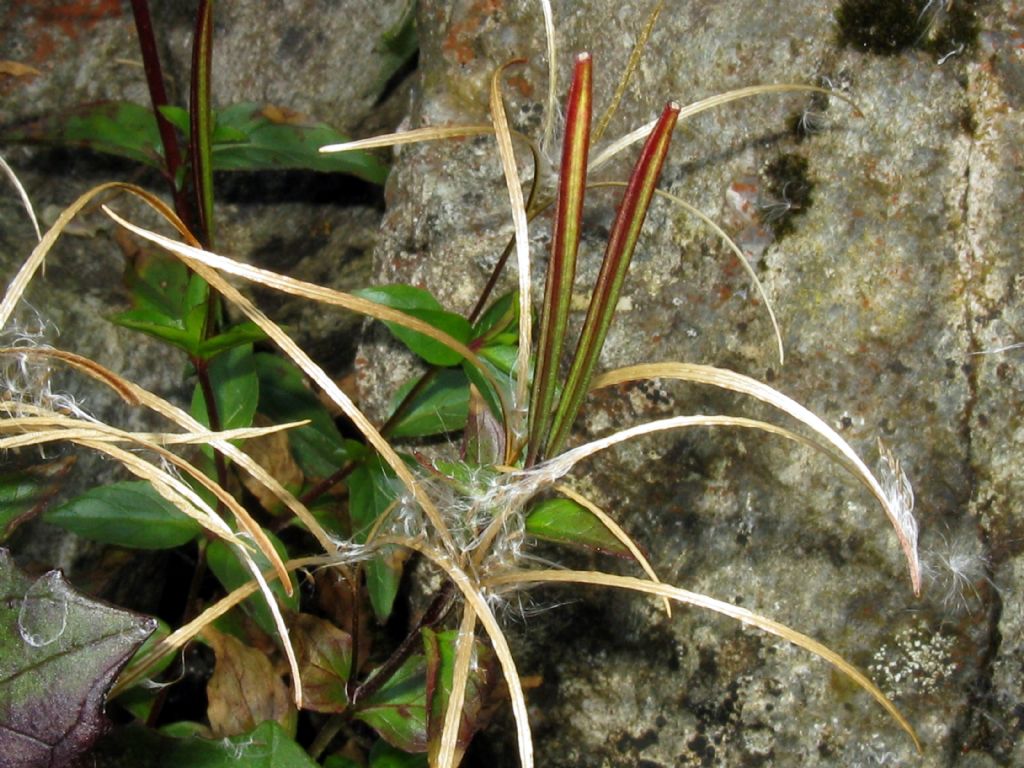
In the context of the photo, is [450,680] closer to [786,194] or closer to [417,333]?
[417,333]

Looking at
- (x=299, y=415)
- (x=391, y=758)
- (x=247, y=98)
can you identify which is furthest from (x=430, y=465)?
(x=247, y=98)

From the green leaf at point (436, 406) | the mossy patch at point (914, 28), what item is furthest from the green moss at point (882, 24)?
the green leaf at point (436, 406)

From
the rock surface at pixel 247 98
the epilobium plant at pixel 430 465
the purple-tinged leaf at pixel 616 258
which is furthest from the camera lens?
the rock surface at pixel 247 98

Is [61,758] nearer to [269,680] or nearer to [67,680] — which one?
[67,680]

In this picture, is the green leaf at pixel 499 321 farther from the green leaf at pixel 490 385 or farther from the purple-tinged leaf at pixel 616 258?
the purple-tinged leaf at pixel 616 258

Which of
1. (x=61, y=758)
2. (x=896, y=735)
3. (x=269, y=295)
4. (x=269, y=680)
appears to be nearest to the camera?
(x=61, y=758)

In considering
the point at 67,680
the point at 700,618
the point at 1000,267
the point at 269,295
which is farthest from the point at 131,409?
the point at 1000,267
